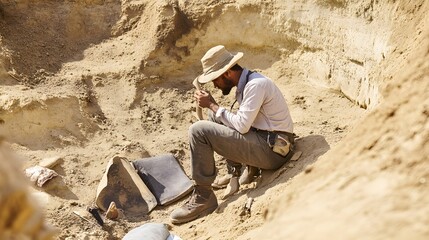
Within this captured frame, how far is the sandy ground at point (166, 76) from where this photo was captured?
17.0 feet

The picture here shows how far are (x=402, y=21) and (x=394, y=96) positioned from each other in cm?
286

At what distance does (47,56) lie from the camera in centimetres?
718

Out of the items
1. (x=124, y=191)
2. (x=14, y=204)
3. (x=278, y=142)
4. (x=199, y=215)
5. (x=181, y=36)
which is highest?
(x=14, y=204)

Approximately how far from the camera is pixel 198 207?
5180 millimetres

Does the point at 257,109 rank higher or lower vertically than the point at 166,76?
higher

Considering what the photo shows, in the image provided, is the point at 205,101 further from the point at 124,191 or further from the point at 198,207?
the point at 124,191

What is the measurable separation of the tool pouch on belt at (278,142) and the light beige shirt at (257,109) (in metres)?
0.05

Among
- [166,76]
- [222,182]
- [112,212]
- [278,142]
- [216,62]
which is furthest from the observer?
[166,76]

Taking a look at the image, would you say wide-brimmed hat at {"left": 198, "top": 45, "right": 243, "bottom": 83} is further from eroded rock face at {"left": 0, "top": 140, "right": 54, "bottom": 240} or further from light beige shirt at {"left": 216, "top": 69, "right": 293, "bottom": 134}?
eroded rock face at {"left": 0, "top": 140, "right": 54, "bottom": 240}

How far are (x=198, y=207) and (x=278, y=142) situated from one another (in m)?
0.83

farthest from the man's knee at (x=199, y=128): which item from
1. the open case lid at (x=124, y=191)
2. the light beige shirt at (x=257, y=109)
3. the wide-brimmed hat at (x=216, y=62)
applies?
the open case lid at (x=124, y=191)

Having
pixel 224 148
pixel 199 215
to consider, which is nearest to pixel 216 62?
pixel 224 148

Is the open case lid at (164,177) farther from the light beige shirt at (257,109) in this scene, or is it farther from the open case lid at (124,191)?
the light beige shirt at (257,109)

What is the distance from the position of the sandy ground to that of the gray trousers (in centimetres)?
16
